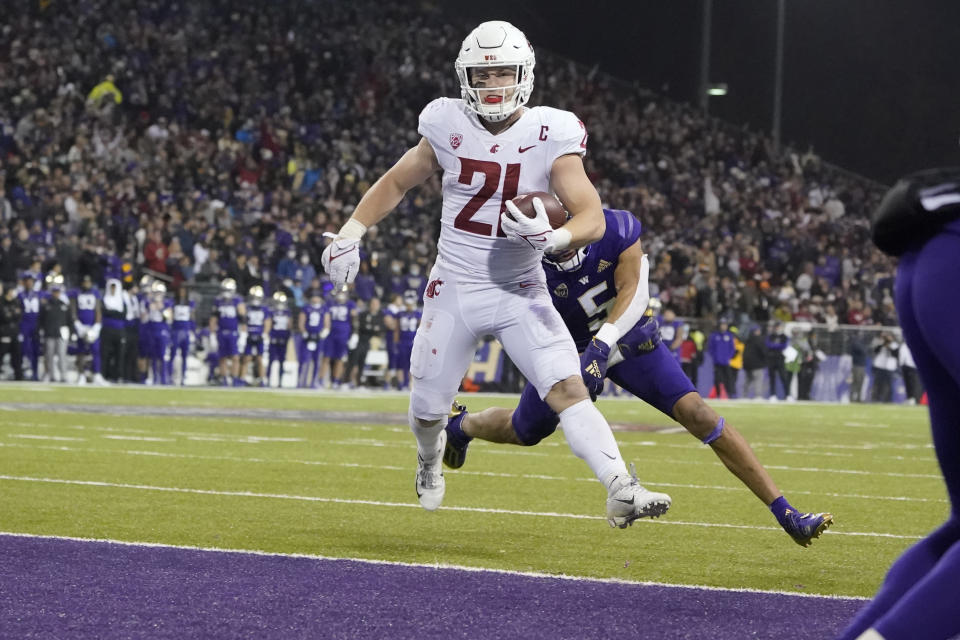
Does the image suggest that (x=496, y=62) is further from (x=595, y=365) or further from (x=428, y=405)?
(x=428, y=405)

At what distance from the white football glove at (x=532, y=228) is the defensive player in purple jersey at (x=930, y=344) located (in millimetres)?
2118

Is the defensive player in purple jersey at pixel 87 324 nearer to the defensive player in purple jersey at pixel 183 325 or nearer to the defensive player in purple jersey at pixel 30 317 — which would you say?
the defensive player in purple jersey at pixel 30 317

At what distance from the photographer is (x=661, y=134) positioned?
2852cm

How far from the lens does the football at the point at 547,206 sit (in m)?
4.88

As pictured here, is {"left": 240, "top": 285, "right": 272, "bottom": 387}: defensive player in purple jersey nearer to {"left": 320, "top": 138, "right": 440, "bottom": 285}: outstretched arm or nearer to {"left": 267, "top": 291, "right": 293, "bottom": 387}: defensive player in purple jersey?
{"left": 267, "top": 291, "right": 293, "bottom": 387}: defensive player in purple jersey

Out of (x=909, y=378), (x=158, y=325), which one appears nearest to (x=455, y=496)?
(x=158, y=325)

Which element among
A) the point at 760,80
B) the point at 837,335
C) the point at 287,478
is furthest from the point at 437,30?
the point at 287,478

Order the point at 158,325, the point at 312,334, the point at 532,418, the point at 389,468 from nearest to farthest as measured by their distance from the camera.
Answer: the point at 532,418 → the point at 389,468 → the point at 158,325 → the point at 312,334

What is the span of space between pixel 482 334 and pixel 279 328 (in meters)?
14.6

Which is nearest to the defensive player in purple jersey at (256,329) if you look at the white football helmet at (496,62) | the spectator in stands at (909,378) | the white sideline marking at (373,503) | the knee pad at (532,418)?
the spectator in stands at (909,378)

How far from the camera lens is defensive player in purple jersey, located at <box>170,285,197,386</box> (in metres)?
19.0

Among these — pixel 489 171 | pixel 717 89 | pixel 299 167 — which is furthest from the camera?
pixel 717 89

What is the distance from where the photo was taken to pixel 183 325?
19.0 metres

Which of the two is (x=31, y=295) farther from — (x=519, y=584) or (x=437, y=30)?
(x=519, y=584)
